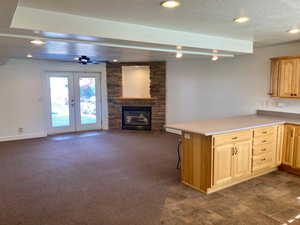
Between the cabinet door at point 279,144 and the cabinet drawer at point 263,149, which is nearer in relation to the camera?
the cabinet drawer at point 263,149

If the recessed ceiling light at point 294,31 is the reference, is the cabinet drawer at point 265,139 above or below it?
below

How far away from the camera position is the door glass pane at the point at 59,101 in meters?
7.44

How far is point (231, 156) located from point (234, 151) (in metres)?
0.09

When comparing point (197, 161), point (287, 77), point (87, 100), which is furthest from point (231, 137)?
point (87, 100)

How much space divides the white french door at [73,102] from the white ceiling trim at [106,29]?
15.9 ft

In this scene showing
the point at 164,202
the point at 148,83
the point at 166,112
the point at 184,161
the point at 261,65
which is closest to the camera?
the point at 164,202

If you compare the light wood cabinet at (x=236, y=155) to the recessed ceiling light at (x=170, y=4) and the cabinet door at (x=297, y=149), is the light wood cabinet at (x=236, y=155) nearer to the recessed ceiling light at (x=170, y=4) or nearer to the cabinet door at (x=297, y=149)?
the cabinet door at (x=297, y=149)

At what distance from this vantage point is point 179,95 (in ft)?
23.7

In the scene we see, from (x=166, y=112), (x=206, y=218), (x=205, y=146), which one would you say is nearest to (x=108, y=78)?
(x=166, y=112)

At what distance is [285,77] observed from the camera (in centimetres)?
440

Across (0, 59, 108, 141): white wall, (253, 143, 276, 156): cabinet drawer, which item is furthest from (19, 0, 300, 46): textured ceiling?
(0, 59, 108, 141): white wall

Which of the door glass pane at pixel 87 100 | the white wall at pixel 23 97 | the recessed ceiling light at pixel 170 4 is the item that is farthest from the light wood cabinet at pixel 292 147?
the white wall at pixel 23 97

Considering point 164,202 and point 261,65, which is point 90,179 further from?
point 261,65

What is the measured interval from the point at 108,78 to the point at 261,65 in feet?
15.7
